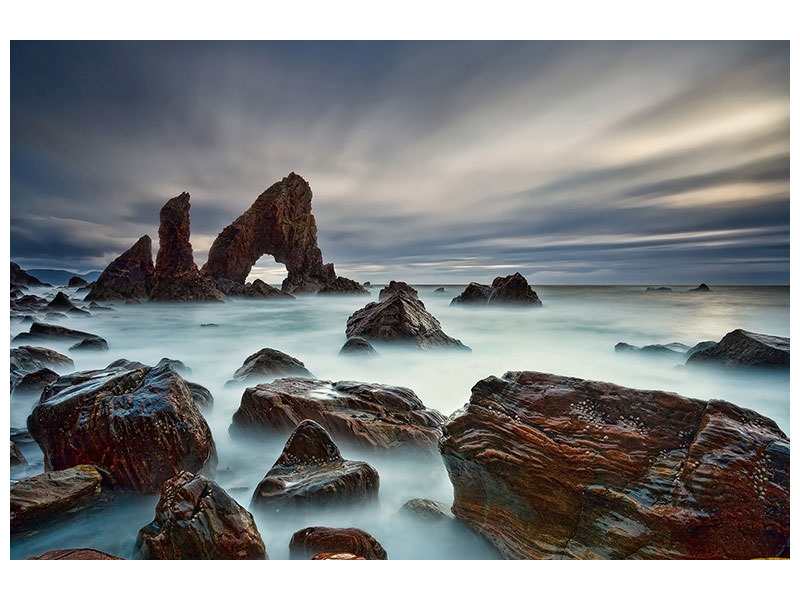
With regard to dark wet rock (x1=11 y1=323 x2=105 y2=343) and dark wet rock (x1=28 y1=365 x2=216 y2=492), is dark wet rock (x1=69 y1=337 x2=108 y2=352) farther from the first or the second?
dark wet rock (x1=28 y1=365 x2=216 y2=492)

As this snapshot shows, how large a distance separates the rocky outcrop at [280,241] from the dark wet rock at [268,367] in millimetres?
1210

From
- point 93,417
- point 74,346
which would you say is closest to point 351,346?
point 93,417

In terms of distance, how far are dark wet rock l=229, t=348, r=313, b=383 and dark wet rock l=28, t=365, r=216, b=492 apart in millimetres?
1187

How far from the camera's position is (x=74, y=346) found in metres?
3.72

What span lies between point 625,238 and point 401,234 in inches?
86.7

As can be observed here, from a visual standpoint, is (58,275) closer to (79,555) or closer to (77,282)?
(77,282)

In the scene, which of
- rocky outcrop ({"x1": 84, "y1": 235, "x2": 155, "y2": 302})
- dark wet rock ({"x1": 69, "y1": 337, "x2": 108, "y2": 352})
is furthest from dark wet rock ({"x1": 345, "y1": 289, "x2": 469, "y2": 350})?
dark wet rock ({"x1": 69, "y1": 337, "x2": 108, "y2": 352})

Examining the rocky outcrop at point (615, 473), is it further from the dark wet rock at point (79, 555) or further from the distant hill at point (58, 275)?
the distant hill at point (58, 275)

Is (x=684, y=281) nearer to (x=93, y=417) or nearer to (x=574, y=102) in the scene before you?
(x=574, y=102)

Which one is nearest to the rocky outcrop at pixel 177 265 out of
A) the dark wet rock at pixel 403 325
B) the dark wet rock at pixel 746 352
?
the dark wet rock at pixel 403 325

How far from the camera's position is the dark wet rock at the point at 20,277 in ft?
8.97

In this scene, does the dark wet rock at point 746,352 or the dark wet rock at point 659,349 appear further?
the dark wet rock at point 659,349

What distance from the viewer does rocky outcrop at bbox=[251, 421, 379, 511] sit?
2.07 m
